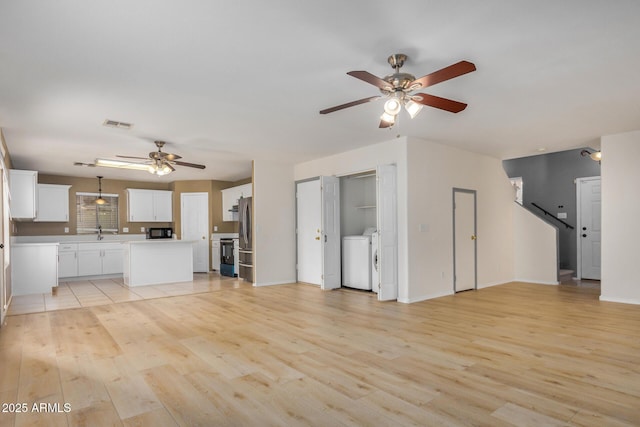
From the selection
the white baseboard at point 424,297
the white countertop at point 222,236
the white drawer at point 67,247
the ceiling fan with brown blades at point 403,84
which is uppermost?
the ceiling fan with brown blades at point 403,84

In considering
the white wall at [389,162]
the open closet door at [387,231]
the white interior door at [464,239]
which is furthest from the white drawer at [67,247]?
the white interior door at [464,239]

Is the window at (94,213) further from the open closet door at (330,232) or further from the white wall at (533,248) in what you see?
the white wall at (533,248)

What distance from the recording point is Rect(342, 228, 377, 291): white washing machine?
261 inches

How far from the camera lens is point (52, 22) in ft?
7.93

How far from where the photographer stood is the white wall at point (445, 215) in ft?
18.8

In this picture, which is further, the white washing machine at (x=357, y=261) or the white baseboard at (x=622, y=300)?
the white washing machine at (x=357, y=261)

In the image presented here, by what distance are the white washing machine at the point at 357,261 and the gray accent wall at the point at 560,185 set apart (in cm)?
462

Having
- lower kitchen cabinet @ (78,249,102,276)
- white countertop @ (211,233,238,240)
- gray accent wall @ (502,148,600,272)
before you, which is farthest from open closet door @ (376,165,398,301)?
lower kitchen cabinet @ (78,249,102,276)

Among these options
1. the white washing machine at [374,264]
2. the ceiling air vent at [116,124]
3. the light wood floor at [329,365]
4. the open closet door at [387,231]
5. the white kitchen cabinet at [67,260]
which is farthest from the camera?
the white kitchen cabinet at [67,260]

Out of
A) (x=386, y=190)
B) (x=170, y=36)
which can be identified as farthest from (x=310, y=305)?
(x=170, y=36)

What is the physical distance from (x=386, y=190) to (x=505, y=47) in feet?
10.3

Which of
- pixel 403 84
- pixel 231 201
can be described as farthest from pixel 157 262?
pixel 403 84

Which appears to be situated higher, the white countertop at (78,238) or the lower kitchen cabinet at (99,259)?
the white countertop at (78,238)

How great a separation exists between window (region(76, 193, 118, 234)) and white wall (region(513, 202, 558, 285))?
950 centimetres
